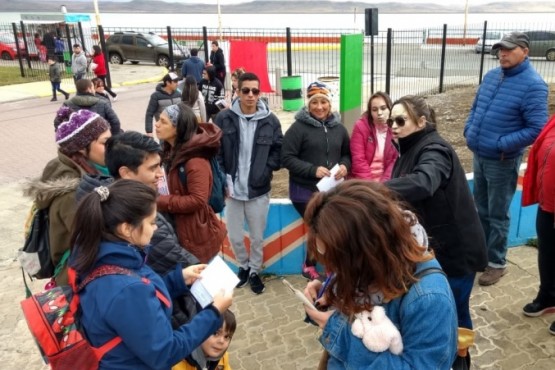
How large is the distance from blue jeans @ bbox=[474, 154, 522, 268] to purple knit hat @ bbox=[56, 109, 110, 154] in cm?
312

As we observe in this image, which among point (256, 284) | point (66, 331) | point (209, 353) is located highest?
point (66, 331)

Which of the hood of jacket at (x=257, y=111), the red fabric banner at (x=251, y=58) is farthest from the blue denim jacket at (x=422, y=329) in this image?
the red fabric banner at (x=251, y=58)

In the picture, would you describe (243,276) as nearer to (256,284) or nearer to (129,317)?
(256,284)

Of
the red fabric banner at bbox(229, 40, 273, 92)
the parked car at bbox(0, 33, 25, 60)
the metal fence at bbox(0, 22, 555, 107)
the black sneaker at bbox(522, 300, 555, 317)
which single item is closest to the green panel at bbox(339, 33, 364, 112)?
the black sneaker at bbox(522, 300, 555, 317)

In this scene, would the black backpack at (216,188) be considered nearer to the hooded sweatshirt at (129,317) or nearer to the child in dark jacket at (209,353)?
the child in dark jacket at (209,353)

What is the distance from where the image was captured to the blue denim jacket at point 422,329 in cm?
155

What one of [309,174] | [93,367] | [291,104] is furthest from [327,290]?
[291,104]

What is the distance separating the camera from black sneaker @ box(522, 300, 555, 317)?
12.6 feet

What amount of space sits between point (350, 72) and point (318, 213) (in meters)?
4.71

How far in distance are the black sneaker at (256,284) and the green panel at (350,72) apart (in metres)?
2.56

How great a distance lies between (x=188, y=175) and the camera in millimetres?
3240

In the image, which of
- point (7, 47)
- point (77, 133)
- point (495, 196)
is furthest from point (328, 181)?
point (7, 47)

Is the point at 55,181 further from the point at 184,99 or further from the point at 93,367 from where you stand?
the point at 184,99

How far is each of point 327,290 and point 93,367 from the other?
36.0 inches
